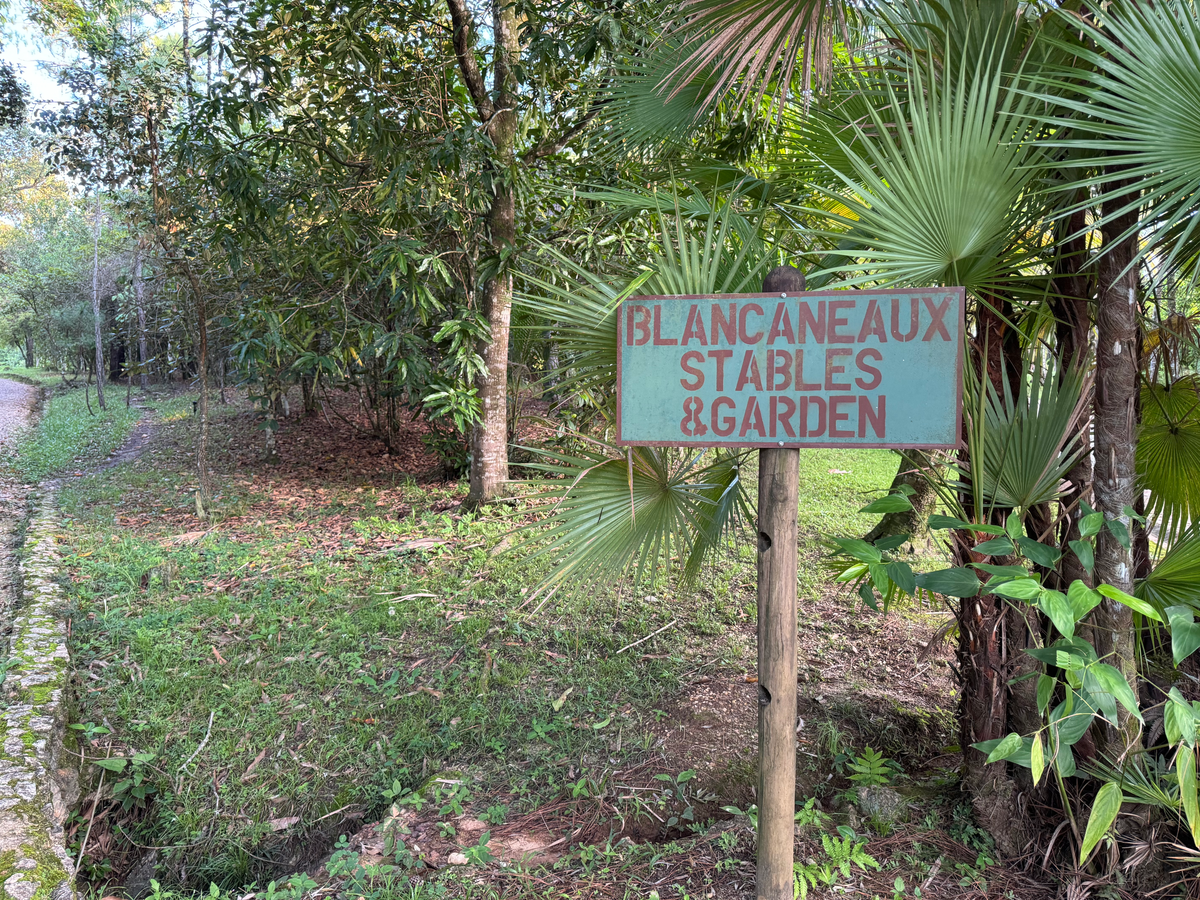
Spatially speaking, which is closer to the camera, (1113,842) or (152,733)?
(1113,842)

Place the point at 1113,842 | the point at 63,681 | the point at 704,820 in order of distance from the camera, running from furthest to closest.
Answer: the point at 63,681 < the point at 704,820 < the point at 1113,842

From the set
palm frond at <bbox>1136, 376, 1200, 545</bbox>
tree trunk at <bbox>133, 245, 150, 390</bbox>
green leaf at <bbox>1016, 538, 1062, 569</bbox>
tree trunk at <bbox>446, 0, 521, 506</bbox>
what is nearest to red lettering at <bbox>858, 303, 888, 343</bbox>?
green leaf at <bbox>1016, 538, 1062, 569</bbox>

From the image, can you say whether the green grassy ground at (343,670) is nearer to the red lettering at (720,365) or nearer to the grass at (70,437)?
the red lettering at (720,365)

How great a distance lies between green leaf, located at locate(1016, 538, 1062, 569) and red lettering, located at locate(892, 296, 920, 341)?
74 centimetres

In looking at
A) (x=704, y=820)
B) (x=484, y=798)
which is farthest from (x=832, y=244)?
(x=484, y=798)

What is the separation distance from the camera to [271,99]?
5.42m

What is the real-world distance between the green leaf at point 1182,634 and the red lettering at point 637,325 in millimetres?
1532

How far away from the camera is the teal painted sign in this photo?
1.76 meters

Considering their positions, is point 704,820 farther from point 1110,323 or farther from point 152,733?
point 152,733

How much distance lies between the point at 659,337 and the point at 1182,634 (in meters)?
1.54

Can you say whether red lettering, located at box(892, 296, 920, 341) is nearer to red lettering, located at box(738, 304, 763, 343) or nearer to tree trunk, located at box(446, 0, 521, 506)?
red lettering, located at box(738, 304, 763, 343)

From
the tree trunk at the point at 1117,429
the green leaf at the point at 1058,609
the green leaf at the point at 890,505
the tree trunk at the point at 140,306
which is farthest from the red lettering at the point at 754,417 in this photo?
the tree trunk at the point at 140,306

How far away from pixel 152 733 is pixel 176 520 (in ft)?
11.4

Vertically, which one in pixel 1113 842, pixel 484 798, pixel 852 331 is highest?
pixel 852 331
